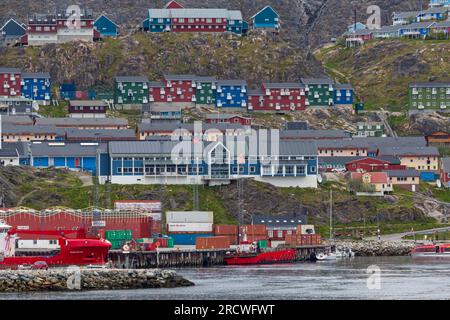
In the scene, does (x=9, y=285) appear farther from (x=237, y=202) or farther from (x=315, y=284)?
(x=237, y=202)

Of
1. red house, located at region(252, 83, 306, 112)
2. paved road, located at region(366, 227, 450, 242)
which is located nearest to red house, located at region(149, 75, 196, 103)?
red house, located at region(252, 83, 306, 112)

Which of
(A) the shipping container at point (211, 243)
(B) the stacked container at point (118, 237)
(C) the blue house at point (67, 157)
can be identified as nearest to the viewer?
(B) the stacked container at point (118, 237)

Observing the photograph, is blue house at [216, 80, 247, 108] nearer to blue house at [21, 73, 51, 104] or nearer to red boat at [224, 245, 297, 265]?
blue house at [21, 73, 51, 104]

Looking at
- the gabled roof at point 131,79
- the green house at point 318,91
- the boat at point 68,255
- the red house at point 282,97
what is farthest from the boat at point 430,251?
the gabled roof at point 131,79

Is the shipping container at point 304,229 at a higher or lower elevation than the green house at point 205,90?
lower

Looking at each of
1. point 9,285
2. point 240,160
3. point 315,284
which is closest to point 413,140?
point 240,160

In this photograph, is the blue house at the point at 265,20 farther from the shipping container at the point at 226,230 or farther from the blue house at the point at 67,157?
the shipping container at the point at 226,230
